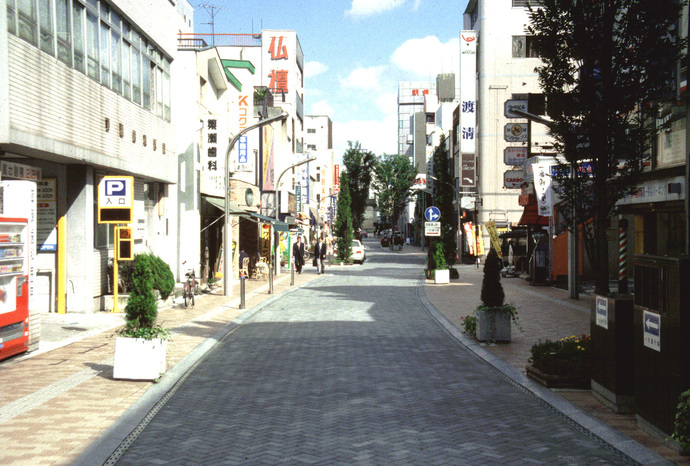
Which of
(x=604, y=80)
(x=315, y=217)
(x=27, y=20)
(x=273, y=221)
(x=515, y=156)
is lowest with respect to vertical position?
(x=273, y=221)

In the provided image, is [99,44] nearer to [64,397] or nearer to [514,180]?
[64,397]

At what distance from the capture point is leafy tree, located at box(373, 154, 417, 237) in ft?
273

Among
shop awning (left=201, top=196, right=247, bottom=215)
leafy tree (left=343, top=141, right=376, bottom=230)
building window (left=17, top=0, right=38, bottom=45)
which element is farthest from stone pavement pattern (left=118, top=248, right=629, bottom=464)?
leafy tree (left=343, top=141, right=376, bottom=230)

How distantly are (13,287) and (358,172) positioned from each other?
73824mm

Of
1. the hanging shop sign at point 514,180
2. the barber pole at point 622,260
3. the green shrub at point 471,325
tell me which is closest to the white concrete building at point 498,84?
the hanging shop sign at point 514,180

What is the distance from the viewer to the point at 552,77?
9820 millimetres

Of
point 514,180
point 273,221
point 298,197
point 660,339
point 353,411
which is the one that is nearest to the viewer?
point 660,339

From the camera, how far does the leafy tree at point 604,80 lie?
9102 millimetres

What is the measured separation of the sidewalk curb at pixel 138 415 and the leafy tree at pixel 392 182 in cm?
7134

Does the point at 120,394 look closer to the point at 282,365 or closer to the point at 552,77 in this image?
the point at 282,365

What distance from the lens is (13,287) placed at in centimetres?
1048

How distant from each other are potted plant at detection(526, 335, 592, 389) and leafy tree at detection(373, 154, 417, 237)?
73916 mm

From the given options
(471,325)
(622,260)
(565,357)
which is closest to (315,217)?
(471,325)

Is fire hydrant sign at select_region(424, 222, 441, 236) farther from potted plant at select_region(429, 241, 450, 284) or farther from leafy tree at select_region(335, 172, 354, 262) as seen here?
leafy tree at select_region(335, 172, 354, 262)
